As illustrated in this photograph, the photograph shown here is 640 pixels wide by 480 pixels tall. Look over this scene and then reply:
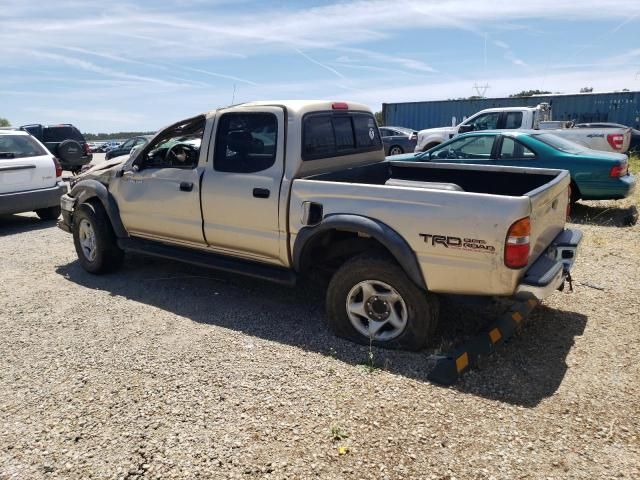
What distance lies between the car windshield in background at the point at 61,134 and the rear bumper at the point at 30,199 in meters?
10.3

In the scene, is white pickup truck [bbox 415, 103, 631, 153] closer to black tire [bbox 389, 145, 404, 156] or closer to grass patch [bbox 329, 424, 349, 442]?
black tire [bbox 389, 145, 404, 156]

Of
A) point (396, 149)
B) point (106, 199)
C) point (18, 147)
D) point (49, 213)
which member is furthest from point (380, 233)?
point (396, 149)

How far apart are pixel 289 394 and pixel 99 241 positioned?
3.42m

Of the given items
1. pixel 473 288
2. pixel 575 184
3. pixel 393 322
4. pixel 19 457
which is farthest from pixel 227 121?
pixel 575 184

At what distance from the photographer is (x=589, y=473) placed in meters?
2.61

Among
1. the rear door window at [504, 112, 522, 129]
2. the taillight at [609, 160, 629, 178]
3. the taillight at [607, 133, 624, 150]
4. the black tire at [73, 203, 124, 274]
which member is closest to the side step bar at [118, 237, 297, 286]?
the black tire at [73, 203, 124, 274]

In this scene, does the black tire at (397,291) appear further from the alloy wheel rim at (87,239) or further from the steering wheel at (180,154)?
the alloy wheel rim at (87,239)

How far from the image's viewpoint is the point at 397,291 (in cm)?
377

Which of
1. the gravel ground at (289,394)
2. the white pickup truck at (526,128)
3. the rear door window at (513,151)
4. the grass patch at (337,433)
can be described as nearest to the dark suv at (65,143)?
the white pickup truck at (526,128)

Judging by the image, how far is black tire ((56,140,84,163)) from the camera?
51.1ft

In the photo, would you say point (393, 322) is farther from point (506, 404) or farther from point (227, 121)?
point (227, 121)

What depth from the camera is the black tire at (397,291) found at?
3.72m

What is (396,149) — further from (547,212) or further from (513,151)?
(547,212)

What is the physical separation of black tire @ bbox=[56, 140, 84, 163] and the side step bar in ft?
38.3
